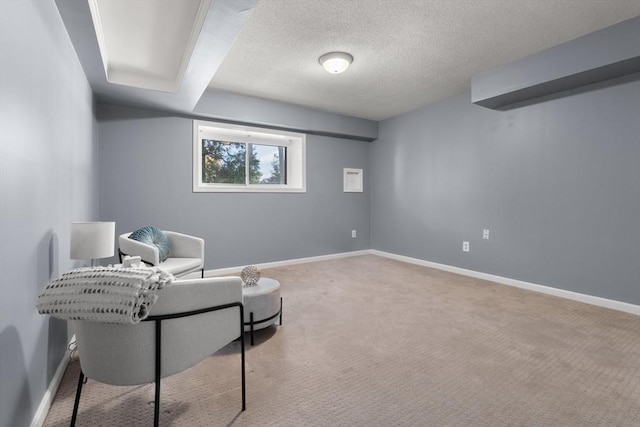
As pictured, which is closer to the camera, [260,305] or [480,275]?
[260,305]

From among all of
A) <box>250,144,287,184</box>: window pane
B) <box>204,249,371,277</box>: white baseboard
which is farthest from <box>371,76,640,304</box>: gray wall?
<box>250,144,287,184</box>: window pane

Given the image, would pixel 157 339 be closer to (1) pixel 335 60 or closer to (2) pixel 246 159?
(1) pixel 335 60

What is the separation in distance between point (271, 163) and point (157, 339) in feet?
12.5

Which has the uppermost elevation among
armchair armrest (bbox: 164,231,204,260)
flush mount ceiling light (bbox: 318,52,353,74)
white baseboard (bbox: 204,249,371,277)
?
flush mount ceiling light (bbox: 318,52,353,74)

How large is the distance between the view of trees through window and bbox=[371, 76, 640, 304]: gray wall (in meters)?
2.01

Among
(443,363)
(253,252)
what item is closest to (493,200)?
(443,363)

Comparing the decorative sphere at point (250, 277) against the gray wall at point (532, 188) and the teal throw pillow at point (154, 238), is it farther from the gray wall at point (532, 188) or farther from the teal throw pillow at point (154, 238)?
the gray wall at point (532, 188)

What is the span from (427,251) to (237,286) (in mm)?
3820

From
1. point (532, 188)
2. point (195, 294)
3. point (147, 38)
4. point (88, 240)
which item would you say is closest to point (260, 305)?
point (195, 294)

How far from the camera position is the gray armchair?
2.58 metres

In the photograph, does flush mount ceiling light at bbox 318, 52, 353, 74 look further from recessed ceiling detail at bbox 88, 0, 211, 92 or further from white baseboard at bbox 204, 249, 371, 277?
white baseboard at bbox 204, 249, 371, 277

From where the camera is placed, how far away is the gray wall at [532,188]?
280 cm

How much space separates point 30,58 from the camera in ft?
4.46

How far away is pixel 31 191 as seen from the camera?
1353 millimetres
